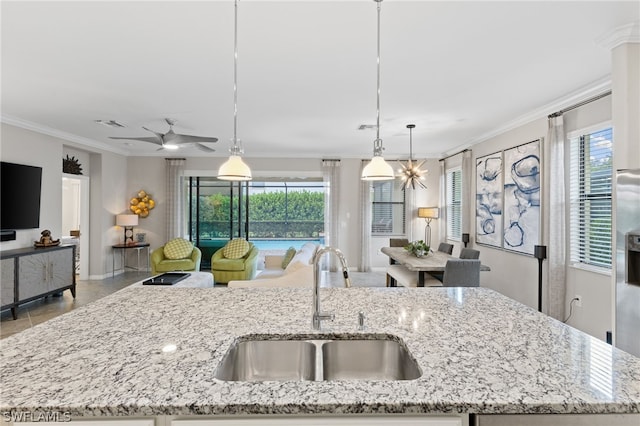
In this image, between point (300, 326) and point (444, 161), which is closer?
point (300, 326)

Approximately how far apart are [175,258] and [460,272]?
4850mm

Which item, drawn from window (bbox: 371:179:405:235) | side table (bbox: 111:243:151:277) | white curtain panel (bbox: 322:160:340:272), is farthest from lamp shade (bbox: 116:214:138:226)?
window (bbox: 371:179:405:235)

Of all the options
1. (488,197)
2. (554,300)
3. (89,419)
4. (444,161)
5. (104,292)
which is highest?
(444,161)

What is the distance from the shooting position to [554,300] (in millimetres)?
3775

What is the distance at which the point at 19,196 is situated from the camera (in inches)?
183

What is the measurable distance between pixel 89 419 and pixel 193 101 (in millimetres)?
3676

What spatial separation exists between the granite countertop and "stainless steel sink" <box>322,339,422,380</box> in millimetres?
50

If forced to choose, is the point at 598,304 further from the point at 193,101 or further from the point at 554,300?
the point at 193,101

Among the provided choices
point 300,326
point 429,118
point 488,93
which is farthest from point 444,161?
point 300,326

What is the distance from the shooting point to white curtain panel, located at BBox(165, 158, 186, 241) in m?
7.15

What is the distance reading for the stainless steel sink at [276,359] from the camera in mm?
1289

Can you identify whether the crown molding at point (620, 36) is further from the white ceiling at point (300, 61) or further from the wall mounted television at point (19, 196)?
the wall mounted television at point (19, 196)

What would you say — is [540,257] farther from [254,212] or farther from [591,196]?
[254,212]

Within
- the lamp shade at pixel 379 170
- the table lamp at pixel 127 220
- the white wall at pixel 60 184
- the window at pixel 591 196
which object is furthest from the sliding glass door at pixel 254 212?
the lamp shade at pixel 379 170
